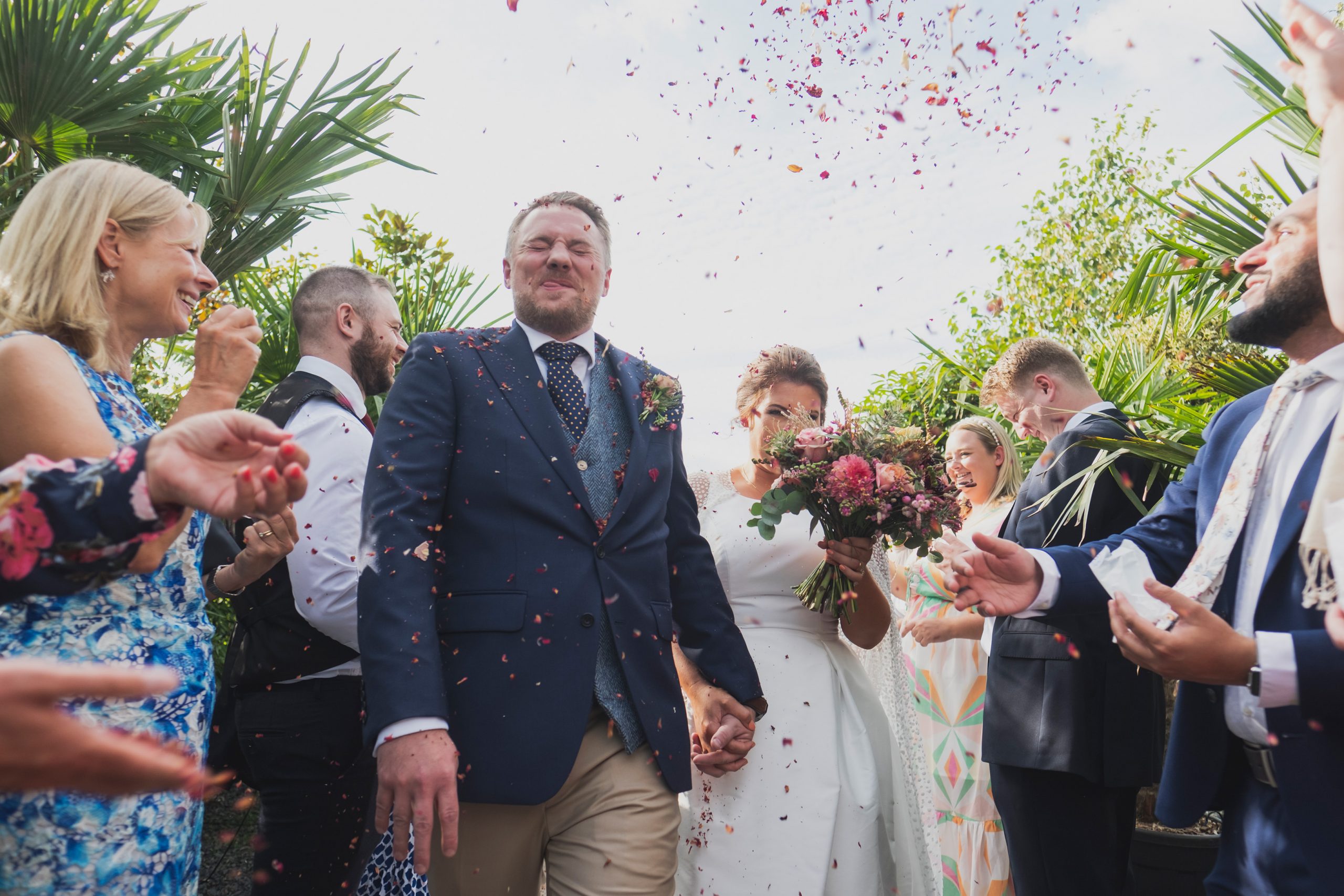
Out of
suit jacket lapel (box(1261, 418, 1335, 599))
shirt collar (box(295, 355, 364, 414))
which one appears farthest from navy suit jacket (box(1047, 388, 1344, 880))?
shirt collar (box(295, 355, 364, 414))

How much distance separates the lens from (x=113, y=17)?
4.32 metres

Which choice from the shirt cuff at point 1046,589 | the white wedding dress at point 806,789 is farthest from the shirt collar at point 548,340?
the shirt cuff at point 1046,589

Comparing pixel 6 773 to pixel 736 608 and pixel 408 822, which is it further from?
pixel 736 608

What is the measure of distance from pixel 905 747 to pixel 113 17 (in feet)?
15.8

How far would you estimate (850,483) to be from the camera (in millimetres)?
→ 3244

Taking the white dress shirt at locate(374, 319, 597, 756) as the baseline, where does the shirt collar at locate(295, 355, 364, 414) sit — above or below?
below

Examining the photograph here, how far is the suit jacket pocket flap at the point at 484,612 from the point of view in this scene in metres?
2.27

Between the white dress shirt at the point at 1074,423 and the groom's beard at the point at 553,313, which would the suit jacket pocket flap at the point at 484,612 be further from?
the white dress shirt at the point at 1074,423

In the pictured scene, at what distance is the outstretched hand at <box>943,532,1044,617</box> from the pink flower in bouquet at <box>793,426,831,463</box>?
84 cm

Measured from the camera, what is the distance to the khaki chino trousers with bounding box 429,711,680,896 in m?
2.26

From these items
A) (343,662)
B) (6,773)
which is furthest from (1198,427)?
(6,773)

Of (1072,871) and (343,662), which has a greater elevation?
(343,662)

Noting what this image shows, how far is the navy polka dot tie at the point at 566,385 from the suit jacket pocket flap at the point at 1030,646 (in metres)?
2.57

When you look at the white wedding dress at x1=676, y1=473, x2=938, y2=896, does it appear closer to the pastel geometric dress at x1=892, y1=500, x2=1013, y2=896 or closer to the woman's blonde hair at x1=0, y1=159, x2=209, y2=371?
the pastel geometric dress at x1=892, y1=500, x2=1013, y2=896
